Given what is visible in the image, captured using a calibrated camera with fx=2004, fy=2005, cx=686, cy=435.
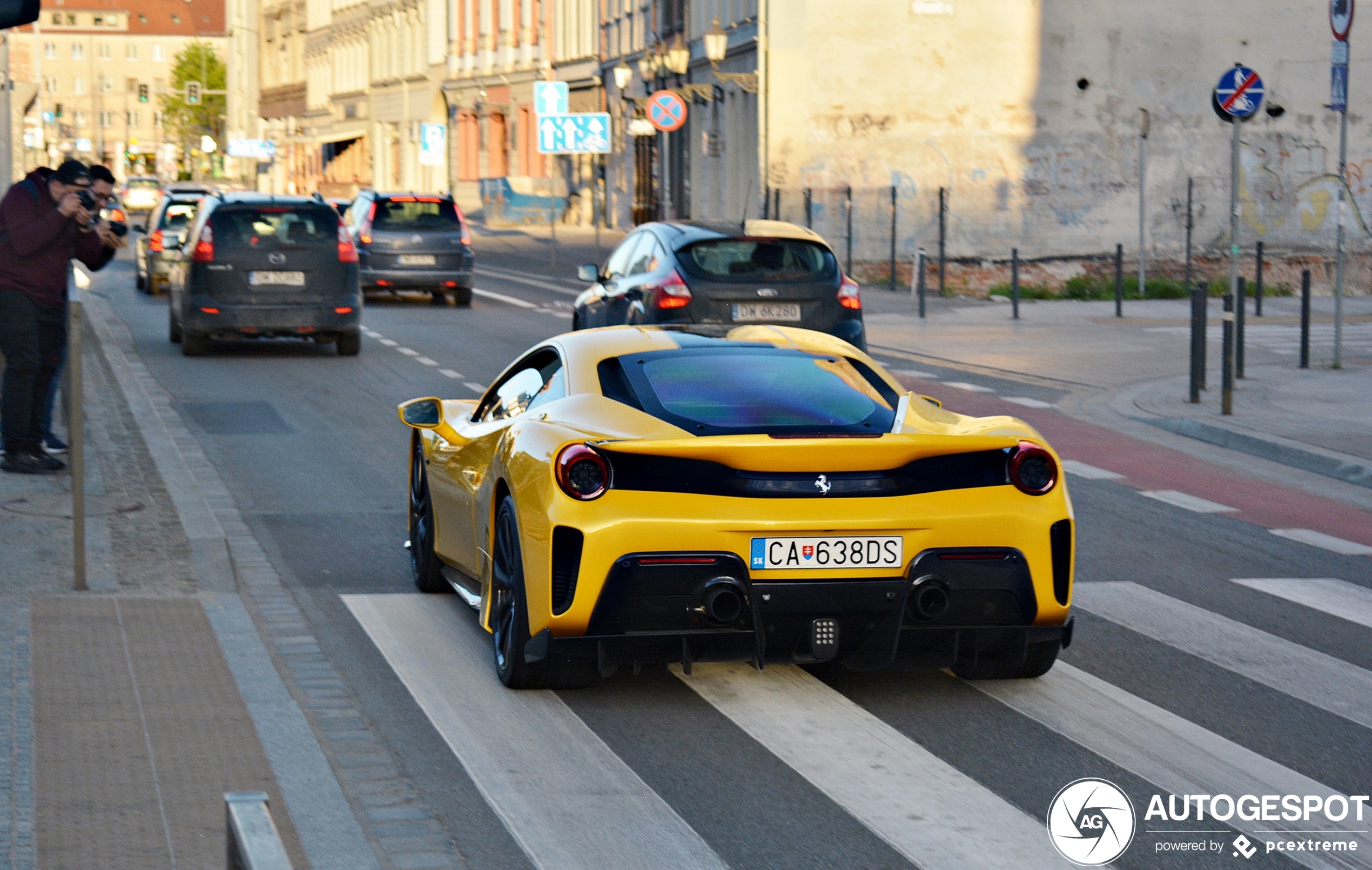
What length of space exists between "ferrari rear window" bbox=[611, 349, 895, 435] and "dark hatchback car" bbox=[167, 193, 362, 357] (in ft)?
44.4

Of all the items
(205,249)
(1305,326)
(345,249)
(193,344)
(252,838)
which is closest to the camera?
(252,838)

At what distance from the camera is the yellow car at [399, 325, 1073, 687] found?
20.6 feet

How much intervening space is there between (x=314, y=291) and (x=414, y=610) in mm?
12680

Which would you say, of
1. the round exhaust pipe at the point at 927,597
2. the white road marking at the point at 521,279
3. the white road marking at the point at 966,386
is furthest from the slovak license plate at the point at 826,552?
the white road marking at the point at 521,279

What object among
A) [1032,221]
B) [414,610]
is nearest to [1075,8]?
[1032,221]

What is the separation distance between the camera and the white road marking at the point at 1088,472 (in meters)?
12.7

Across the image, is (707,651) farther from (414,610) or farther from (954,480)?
(414,610)

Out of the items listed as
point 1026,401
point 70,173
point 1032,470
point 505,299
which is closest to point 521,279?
point 505,299

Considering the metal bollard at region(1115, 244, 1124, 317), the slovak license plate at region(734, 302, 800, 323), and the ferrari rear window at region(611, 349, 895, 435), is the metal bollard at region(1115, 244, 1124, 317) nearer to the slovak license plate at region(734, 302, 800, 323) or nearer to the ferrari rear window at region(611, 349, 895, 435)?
the slovak license plate at region(734, 302, 800, 323)

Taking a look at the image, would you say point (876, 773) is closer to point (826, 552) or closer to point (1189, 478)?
point (826, 552)

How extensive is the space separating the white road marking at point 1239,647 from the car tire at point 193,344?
13.3 m

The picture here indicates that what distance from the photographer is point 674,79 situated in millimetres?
52500

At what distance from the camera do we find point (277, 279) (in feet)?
66.6

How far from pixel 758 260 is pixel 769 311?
54cm
